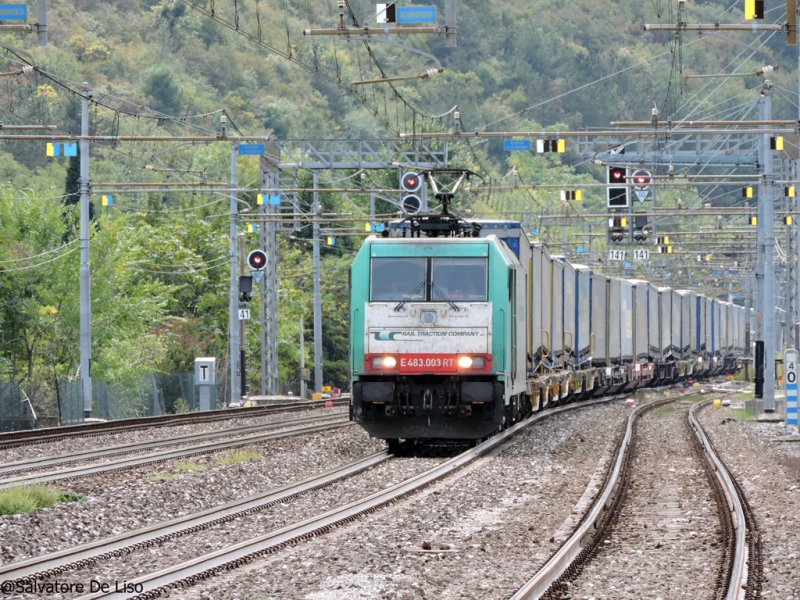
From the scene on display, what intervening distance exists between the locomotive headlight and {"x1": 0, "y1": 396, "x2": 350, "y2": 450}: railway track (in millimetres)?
7335

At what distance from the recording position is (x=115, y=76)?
155m

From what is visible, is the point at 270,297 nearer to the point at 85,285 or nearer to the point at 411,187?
the point at 411,187

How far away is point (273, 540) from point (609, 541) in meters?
3.03

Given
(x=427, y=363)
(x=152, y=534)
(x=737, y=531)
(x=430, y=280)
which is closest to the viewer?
(x=152, y=534)

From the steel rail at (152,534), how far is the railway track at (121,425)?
887 cm

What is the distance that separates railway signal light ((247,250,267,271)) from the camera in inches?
1621

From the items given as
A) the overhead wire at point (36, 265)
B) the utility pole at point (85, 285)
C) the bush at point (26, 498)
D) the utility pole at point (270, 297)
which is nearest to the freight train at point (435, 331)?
the bush at point (26, 498)

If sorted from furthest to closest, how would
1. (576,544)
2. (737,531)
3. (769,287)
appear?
(769,287) → (737,531) → (576,544)

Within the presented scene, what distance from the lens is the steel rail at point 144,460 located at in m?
16.2

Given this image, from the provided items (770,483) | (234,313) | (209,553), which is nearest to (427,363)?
(770,483)

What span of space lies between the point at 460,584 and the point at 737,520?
4.25 m

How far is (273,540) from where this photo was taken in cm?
1115

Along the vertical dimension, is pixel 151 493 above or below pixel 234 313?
below

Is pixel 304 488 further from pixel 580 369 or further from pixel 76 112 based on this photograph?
pixel 76 112
